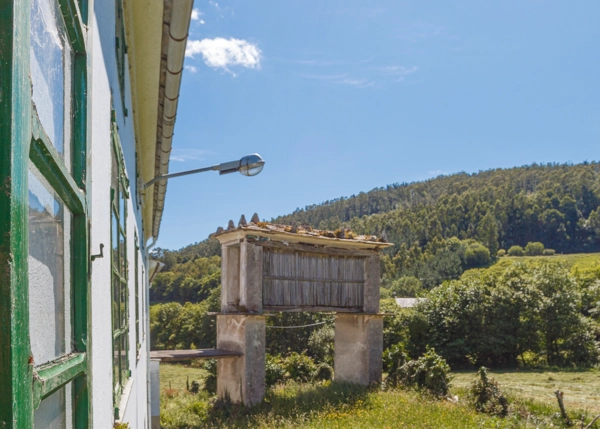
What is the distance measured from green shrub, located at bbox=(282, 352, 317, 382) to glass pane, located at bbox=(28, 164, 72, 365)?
19270mm

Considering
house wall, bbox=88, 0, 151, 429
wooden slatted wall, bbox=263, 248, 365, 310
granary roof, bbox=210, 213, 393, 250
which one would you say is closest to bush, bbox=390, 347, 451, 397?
wooden slatted wall, bbox=263, 248, 365, 310

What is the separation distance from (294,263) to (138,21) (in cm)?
1171

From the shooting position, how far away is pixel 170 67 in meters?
4.29

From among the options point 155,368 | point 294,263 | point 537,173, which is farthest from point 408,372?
point 537,173

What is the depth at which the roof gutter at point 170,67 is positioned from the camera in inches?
139

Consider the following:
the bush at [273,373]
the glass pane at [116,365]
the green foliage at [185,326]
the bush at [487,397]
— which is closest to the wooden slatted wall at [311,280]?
the bush at [487,397]

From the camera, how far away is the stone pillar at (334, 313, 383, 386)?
55.1 ft

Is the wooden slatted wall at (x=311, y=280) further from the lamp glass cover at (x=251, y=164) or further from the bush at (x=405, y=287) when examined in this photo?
the bush at (x=405, y=287)

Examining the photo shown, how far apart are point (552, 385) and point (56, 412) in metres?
21.5

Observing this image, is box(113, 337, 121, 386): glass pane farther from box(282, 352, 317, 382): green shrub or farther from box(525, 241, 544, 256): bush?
box(525, 241, 544, 256): bush

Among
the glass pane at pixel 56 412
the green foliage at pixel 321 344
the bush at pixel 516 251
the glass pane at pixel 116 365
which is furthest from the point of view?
the bush at pixel 516 251

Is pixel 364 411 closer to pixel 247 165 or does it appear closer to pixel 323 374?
pixel 323 374

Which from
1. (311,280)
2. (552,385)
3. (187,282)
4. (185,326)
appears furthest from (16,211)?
(187,282)

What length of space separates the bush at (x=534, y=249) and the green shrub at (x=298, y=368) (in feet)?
280
